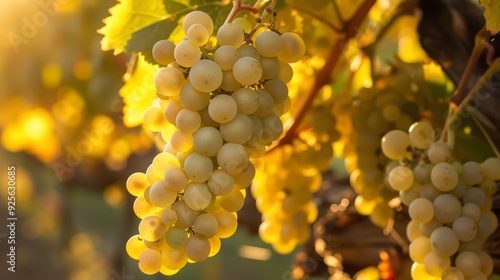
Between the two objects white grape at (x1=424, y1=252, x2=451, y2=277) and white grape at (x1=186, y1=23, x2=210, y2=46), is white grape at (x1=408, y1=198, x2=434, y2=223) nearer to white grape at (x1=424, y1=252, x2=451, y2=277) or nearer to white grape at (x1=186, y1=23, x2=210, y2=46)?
white grape at (x1=424, y1=252, x2=451, y2=277)

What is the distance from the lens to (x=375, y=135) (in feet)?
2.32

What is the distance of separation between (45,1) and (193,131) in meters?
0.84

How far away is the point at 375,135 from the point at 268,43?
0.30 meters

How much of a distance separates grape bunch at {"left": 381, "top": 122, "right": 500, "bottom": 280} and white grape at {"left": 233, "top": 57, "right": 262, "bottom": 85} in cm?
18

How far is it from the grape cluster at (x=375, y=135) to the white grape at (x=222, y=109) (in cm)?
29

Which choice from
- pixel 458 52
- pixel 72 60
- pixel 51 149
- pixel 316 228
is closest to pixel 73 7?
pixel 72 60

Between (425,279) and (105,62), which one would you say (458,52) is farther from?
(105,62)

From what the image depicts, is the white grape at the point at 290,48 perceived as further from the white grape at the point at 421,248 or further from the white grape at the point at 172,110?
the white grape at the point at 421,248

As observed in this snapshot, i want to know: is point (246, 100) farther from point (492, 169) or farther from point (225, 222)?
point (492, 169)

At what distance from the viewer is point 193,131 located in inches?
17.3

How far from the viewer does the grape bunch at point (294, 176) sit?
76cm

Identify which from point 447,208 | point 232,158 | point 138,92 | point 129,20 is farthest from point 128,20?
point 447,208

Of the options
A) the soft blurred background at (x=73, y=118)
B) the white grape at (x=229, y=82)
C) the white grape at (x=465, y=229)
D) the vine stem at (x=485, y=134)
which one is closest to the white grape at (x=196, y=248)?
the white grape at (x=229, y=82)

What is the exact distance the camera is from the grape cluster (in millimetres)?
694
